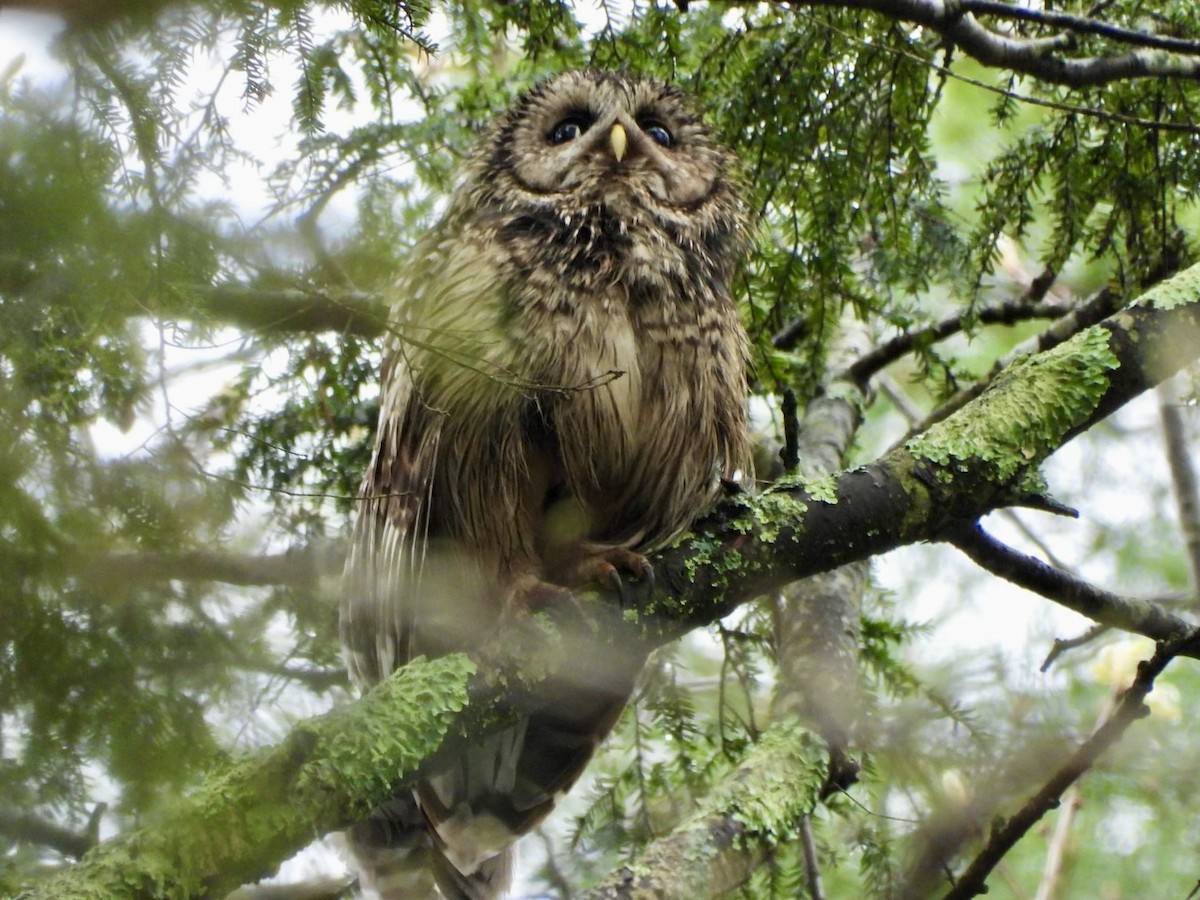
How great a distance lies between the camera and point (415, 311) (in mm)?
3375

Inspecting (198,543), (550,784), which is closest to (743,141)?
(550,784)

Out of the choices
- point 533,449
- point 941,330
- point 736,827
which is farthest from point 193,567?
point 941,330

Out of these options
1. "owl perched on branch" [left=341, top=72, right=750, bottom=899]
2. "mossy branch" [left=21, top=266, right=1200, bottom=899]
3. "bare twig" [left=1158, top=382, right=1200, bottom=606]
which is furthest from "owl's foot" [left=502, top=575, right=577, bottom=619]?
"bare twig" [left=1158, top=382, right=1200, bottom=606]

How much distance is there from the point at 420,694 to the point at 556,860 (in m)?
1.56

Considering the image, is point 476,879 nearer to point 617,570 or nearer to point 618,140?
point 617,570

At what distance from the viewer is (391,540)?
11.4ft

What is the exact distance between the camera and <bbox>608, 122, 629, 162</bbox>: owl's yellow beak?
3.81m

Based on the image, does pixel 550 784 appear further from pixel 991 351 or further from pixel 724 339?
pixel 991 351

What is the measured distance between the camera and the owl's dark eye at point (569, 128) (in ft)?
13.3

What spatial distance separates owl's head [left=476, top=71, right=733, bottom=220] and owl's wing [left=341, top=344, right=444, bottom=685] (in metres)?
0.77

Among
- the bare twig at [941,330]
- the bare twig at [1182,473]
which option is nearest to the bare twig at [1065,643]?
the bare twig at [1182,473]

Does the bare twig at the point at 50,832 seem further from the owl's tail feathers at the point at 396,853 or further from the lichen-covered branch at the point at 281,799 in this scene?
the owl's tail feathers at the point at 396,853

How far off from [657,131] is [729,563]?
1.80 m

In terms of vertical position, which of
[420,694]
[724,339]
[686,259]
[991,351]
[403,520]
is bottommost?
[420,694]
